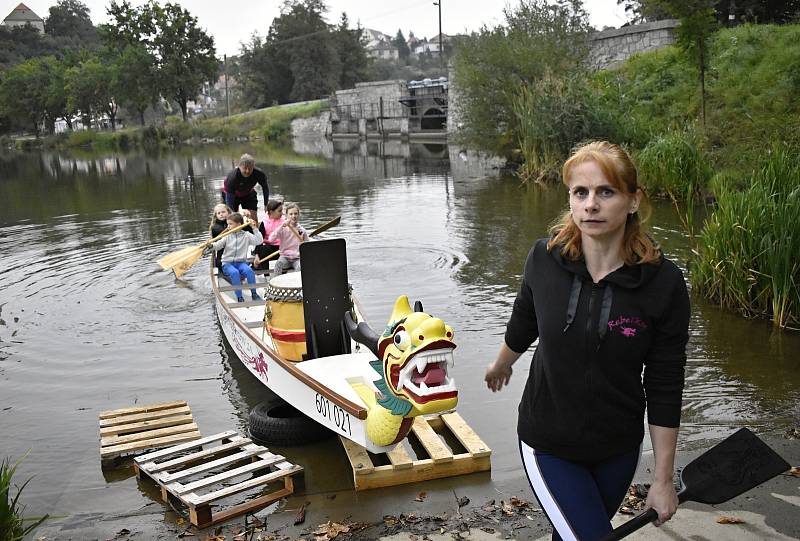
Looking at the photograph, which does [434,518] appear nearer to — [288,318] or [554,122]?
[288,318]

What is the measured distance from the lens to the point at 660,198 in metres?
18.6

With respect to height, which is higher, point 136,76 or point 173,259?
point 136,76

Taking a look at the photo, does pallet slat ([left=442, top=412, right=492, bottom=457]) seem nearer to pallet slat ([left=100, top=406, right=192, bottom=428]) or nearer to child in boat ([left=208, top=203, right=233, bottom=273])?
pallet slat ([left=100, top=406, right=192, bottom=428])

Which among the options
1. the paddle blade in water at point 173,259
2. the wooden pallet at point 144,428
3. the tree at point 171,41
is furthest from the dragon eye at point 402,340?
the tree at point 171,41

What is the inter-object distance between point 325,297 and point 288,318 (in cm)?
41

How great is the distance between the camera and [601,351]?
2.68 meters

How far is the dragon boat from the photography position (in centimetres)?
486

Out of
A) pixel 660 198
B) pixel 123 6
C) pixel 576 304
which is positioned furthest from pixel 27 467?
pixel 123 6

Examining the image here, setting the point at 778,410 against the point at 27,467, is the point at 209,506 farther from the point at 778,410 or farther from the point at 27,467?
the point at 778,410

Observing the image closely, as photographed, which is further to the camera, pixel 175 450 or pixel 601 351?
pixel 175 450

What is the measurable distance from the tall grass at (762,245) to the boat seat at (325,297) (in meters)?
4.72

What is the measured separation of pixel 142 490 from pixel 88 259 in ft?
33.2

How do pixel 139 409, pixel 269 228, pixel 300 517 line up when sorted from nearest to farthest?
pixel 300 517, pixel 139 409, pixel 269 228

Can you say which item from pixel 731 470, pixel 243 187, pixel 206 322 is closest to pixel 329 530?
pixel 731 470
